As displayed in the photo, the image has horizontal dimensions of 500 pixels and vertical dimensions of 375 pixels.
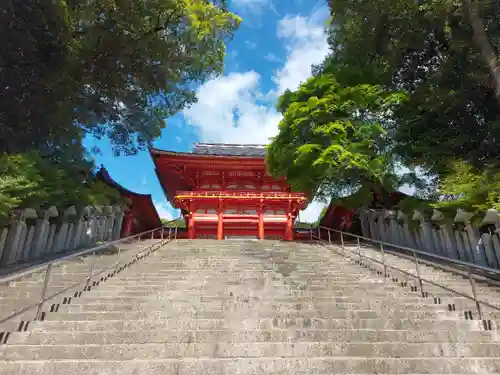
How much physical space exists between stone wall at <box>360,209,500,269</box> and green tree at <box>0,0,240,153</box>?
386 inches

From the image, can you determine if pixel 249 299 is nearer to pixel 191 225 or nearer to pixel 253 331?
pixel 253 331

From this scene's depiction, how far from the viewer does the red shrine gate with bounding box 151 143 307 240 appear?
15.8 m

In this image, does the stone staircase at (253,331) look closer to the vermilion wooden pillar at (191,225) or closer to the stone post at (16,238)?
the stone post at (16,238)

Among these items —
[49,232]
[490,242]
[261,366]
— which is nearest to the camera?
[261,366]

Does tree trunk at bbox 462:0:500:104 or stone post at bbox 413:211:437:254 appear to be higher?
tree trunk at bbox 462:0:500:104

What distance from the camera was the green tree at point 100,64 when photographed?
316 inches

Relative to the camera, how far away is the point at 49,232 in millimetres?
9609

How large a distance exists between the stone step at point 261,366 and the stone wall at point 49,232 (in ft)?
19.6

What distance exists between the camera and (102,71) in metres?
10.8

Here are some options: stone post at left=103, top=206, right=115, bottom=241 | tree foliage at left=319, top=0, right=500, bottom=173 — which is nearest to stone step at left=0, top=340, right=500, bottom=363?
tree foliage at left=319, top=0, right=500, bottom=173

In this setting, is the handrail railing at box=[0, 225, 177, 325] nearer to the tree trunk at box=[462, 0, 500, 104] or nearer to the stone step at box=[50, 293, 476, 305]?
the stone step at box=[50, 293, 476, 305]

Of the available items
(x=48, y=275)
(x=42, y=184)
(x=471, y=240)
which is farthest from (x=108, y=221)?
(x=471, y=240)

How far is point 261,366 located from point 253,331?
2.00 ft

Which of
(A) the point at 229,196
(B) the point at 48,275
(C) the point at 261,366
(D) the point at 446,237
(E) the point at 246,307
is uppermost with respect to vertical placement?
(A) the point at 229,196
